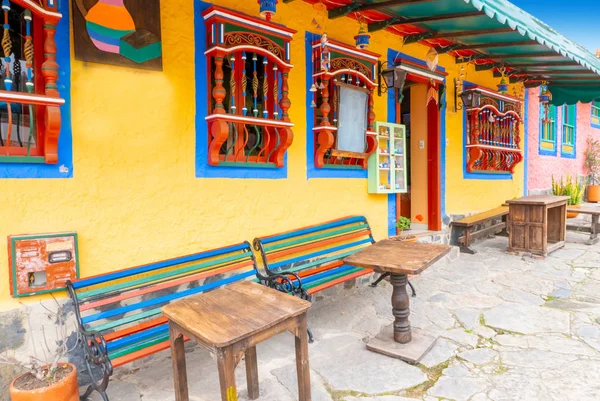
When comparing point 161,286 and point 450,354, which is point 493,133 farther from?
point 161,286

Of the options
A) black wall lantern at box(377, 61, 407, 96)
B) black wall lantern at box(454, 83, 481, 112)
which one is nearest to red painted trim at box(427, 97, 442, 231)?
black wall lantern at box(454, 83, 481, 112)

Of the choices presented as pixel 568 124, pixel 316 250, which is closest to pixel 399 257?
pixel 316 250

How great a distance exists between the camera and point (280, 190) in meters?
3.85

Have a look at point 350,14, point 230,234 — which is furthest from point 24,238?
point 350,14

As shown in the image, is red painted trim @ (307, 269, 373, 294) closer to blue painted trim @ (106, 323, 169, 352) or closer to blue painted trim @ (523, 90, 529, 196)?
blue painted trim @ (106, 323, 169, 352)

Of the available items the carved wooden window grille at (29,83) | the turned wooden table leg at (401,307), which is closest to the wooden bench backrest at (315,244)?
the turned wooden table leg at (401,307)

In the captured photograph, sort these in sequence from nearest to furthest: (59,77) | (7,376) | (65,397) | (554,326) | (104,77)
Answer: (65,397) → (7,376) → (59,77) → (104,77) → (554,326)

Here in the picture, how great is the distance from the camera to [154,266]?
9.49 ft

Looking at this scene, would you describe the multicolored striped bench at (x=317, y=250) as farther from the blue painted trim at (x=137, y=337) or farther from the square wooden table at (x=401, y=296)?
A: the blue painted trim at (x=137, y=337)

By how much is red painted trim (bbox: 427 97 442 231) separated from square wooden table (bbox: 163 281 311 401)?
431 centimetres

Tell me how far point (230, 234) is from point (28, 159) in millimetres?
1581

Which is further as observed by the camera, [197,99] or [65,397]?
[197,99]

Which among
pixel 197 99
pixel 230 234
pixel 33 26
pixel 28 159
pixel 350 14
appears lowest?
pixel 230 234

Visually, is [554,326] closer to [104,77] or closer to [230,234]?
[230,234]
